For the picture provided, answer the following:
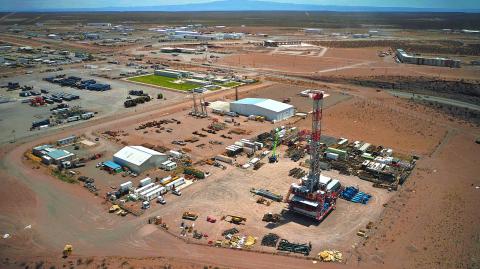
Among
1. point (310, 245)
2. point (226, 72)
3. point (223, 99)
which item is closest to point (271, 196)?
point (310, 245)

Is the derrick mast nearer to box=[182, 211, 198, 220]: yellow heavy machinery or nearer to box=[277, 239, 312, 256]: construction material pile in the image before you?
box=[277, 239, 312, 256]: construction material pile

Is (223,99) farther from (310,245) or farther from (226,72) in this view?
(310,245)

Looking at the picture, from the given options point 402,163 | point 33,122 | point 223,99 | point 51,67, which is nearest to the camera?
point 402,163

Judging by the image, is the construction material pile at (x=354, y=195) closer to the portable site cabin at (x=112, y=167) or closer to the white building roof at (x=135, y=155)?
the white building roof at (x=135, y=155)

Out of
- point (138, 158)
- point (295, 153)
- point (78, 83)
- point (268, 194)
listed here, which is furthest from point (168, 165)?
point (78, 83)

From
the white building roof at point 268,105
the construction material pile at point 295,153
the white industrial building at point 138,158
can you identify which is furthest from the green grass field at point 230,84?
the white industrial building at point 138,158

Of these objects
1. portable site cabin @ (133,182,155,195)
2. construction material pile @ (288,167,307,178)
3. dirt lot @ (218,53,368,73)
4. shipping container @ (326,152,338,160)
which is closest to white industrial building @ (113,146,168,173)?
portable site cabin @ (133,182,155,195)

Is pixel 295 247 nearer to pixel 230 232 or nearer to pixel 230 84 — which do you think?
pixel 230 232
